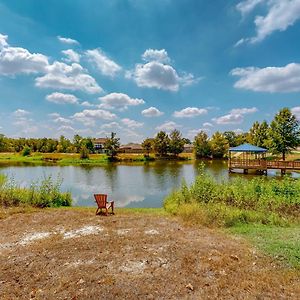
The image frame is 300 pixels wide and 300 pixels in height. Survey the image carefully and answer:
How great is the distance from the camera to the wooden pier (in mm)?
28391

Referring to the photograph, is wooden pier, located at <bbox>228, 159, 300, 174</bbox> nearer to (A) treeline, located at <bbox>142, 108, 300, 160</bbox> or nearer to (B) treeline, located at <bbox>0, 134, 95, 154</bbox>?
(A) treeline, located at <bbox>142, 108, 300, 160</bbox>

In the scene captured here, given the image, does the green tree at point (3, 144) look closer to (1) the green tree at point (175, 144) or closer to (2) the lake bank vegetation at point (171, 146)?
(2) the lake bank vegetation at point (171, 146)

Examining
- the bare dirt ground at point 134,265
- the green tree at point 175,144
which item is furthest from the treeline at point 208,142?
the bare dirt ground at point 134,265

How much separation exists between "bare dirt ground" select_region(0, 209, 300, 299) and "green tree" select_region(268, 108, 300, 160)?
35075 mm

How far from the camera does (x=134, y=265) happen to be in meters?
5.11

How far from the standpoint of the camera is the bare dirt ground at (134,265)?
4.16m

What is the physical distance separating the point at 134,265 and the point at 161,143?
55.8 meters

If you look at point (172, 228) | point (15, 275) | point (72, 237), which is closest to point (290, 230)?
point (172, 228)

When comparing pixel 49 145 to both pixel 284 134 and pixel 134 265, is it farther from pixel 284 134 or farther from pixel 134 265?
pixel 134 265

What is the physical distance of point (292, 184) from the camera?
10.6 meters

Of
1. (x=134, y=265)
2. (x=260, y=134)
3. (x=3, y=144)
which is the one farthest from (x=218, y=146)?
(x=3, y=144)

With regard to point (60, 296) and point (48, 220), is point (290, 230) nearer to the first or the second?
point (60, 296)

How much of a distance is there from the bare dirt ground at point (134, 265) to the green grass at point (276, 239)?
34cm

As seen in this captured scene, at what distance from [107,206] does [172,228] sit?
132 inches
